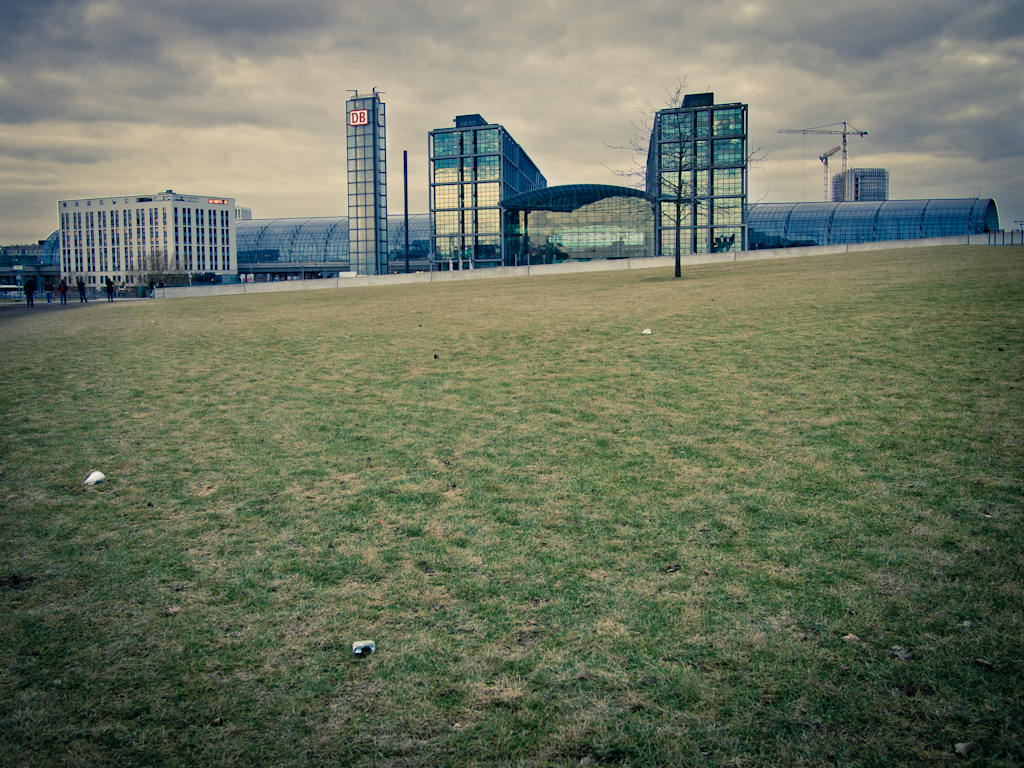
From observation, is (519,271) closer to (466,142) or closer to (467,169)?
(467,169)

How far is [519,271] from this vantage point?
144ft

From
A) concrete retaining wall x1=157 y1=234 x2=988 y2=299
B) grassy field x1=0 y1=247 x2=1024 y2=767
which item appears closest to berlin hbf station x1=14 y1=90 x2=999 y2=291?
concrete retaining wall x1=157 y1=234 x2=988 y2=299

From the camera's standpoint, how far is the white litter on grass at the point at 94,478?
6.48 metres

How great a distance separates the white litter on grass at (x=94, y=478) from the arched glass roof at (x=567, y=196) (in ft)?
294

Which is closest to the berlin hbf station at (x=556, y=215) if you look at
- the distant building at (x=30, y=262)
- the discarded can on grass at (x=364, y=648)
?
the distant building at (x=30, y=262)

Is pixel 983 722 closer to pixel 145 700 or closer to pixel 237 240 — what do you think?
pixel 145 700

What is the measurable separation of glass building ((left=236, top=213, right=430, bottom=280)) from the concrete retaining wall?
72.3m

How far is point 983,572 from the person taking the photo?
4148 mm

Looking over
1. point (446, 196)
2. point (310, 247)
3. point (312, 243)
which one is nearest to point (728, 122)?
point (446, 196)

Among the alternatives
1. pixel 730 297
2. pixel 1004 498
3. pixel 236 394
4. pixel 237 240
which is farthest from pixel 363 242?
pixel 1004 498

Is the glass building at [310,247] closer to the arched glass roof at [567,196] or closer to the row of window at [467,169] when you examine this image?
the row of window at [467,169]

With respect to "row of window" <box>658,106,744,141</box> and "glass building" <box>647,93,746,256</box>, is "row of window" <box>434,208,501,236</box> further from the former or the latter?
"row of window" <box>658,106,744,141</box>

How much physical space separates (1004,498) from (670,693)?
13.2 feet

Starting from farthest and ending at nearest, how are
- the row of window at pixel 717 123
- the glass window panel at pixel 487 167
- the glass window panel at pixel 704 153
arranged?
the glass window panel at pixel 487 167 < the glass window panel at pixel 704 153 < the row of window at pixel 717 123
